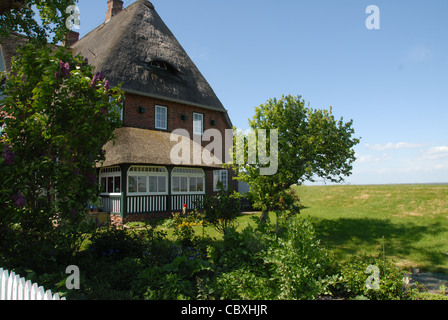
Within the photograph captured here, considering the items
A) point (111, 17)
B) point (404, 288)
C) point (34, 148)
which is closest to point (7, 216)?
point (34, 148)

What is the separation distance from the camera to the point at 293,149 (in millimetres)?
10492

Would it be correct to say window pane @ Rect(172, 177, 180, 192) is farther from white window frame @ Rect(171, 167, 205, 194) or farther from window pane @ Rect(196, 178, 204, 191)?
window pane @ Rect(196, 178, 204, 191)

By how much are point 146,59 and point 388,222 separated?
1560cm

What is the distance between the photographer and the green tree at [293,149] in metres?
10.4

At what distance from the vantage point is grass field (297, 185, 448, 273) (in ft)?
27.4

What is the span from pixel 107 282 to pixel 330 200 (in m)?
16.2

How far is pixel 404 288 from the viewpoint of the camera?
16.1ft

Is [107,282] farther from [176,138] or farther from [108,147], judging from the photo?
[176,138]

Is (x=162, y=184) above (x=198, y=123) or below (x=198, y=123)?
below

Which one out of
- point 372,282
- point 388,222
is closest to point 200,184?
point 388,222

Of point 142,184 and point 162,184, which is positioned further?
point 162,184

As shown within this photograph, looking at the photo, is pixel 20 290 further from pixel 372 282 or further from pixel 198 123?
pixel 198 123

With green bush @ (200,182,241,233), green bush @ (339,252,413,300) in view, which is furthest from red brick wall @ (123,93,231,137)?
green bush @ (339,252,413,300)
